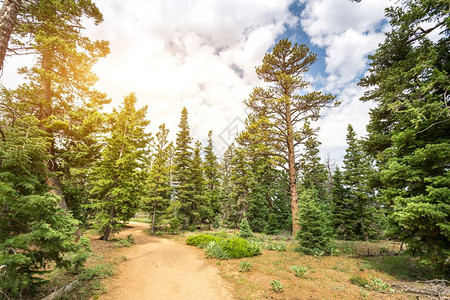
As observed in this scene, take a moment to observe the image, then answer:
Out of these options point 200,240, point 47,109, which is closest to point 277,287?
point 200,240

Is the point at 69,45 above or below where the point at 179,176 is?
above

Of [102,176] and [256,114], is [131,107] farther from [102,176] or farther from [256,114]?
[256,114]

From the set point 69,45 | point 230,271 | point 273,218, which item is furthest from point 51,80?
point 273,218

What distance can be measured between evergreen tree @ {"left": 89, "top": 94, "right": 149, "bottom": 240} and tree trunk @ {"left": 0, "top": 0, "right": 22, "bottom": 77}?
9778 millimetres

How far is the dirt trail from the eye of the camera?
6332mm

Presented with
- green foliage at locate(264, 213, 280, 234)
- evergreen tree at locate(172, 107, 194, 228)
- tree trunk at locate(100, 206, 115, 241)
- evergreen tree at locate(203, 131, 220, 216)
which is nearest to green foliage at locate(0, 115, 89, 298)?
tree trunk at locate(100, 206, 115, 241)

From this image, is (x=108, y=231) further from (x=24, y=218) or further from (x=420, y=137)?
(x=420, y=137)

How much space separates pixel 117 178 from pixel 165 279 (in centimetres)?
941

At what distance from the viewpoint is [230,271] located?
859cm

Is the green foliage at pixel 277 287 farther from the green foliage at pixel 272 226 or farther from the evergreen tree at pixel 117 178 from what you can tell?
the green foliage at pixel 272 226

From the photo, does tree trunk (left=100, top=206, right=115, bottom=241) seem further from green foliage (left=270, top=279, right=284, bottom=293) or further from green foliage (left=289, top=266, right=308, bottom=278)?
green foliage (left=289, top=266, right=308, bottom=278)

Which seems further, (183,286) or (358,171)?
(358,171)

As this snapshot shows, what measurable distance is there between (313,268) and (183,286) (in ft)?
20.9

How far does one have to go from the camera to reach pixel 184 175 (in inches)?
917
